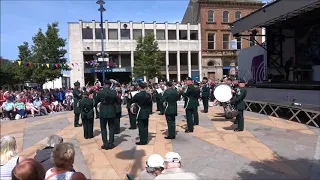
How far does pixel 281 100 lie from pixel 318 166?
6.77m

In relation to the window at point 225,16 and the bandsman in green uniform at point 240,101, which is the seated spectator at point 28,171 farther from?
the window at point 225,16

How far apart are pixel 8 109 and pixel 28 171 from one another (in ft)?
44.4

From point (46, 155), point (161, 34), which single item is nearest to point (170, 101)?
point (46, 155)

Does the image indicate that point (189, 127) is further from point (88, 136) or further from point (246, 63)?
point (246, 63)

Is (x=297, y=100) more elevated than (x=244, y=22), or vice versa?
(x=244, y=22)

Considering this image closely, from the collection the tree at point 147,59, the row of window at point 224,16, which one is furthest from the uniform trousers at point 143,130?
the row of window at point 224,16

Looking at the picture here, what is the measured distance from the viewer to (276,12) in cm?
1240

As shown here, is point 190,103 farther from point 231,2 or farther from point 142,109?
point 231,2

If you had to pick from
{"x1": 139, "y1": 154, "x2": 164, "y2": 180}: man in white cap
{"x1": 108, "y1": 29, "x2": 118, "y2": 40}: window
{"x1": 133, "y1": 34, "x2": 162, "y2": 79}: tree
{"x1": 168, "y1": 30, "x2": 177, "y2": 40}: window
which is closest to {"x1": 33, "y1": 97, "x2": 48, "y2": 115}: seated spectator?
{"x1": 139, "y1": 154, "x2": 164, "y2": 180}: man in white cap

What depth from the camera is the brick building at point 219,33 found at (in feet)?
136

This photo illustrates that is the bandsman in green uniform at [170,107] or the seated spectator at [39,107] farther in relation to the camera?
the seated spectator at [39,107]

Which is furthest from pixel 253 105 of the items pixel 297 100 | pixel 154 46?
pixel 154 46

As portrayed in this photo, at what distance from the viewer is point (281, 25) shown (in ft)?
51.7

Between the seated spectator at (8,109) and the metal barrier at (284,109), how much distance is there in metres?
12.5
